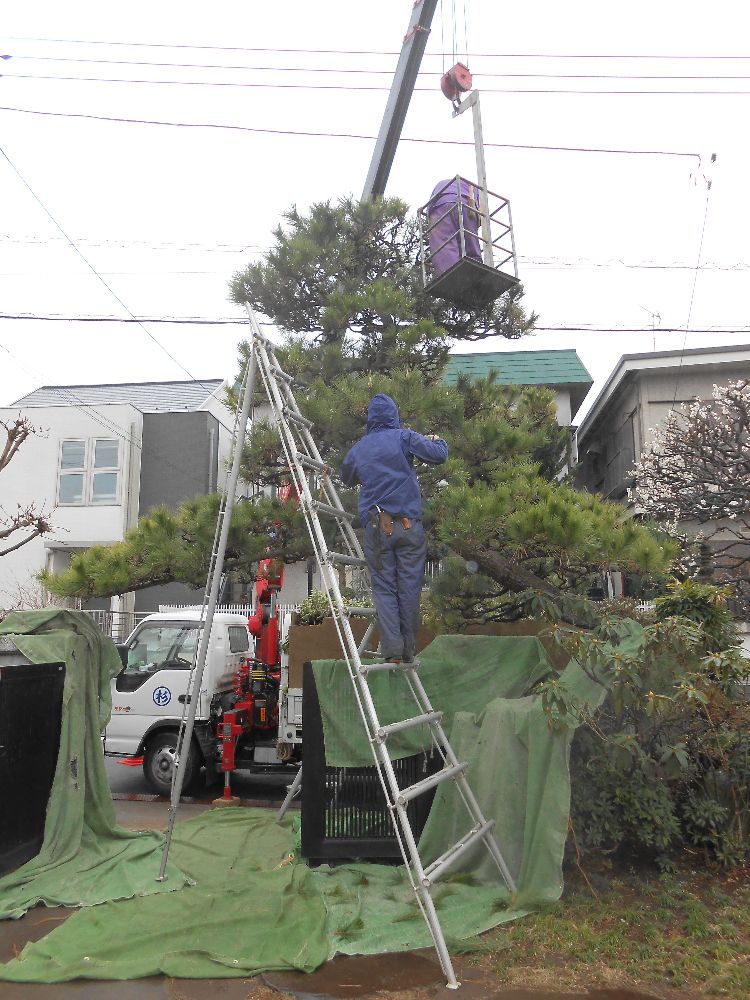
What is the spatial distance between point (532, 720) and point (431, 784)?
2.70ft

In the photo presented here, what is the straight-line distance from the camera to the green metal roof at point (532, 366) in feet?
54.7

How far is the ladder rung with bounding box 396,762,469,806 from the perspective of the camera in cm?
377

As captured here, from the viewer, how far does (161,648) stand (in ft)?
30.3

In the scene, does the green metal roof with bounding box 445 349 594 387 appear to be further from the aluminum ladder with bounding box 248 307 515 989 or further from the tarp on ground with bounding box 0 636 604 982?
the tarp on ground with bounding box 0 636 604 982

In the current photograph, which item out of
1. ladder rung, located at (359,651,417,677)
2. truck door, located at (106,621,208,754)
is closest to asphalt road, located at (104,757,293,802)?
truck door, located at (106,621,208,754)

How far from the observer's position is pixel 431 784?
413 centimetres

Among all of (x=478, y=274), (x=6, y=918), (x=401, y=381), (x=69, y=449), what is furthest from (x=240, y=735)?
(x=69, y=449)

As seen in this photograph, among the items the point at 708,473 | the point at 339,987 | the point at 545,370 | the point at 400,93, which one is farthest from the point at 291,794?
the point at 545,370

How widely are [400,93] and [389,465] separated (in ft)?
17.6

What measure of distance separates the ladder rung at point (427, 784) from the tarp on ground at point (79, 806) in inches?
79.6

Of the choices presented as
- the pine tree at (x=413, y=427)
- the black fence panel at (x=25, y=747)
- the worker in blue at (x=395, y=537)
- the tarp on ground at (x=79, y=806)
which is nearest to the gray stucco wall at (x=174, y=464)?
the pine tree at (x=413, y=427)

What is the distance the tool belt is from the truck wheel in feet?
17.6

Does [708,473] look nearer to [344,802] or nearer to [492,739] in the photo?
[492,739]

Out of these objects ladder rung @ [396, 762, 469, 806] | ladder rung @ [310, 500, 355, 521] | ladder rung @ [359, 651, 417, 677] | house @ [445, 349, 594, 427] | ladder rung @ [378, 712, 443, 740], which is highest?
house @ [445, 349, 594, 427]
